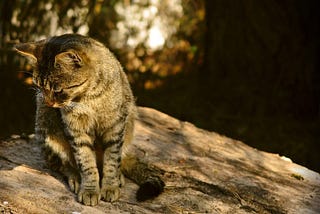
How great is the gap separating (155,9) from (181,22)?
1.34ft

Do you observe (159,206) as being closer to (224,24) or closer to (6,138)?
(6,138)

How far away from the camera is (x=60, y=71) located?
333cm

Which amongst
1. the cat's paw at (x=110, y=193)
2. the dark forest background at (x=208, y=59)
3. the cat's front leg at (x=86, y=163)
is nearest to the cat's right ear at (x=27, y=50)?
the cat's front leg at (x=86, y=163)

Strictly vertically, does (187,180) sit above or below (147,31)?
below

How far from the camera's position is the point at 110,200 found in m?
3.61

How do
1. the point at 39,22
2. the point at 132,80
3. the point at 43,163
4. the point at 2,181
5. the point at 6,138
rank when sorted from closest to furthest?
the point at 2,181 → the point at 43,163 → the point at 6,138 → the point at 39,22 → the point at 132,80

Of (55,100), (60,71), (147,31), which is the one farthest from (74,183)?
(147,31)

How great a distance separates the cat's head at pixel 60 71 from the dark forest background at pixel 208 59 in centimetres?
227

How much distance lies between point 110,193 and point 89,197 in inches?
6.4

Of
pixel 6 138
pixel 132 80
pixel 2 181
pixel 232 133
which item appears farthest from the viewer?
pixel 132 80

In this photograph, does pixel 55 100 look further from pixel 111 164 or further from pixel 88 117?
pixel 111 164

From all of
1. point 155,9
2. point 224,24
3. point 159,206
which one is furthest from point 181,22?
point 159,206

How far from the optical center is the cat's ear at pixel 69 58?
3.23 meters

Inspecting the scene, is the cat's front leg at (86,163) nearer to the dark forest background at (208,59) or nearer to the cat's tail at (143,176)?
the cat's tail at (143,176)
